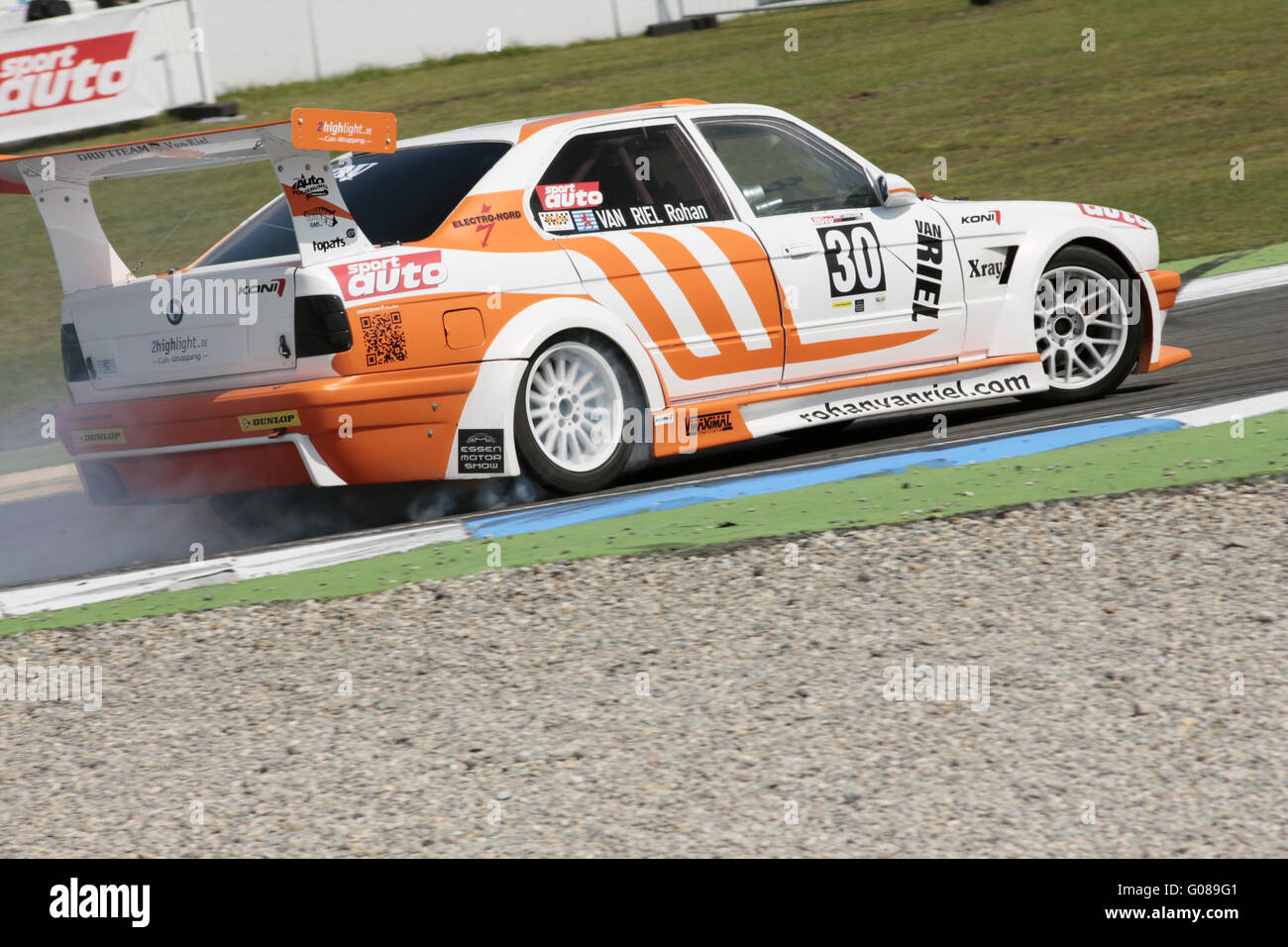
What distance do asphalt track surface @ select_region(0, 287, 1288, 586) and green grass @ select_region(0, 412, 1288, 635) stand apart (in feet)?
1.96

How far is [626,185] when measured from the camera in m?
6.39

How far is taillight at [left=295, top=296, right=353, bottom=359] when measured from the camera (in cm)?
555

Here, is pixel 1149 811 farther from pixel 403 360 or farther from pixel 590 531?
pixel 403 360

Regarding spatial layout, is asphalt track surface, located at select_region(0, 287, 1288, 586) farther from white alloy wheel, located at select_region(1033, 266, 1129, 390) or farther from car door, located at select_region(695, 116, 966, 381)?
car door, located at select_region(695, 116, 966, 381)

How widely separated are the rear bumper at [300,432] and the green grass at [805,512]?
36 cm

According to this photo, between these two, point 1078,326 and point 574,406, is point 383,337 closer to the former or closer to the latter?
point 574,406

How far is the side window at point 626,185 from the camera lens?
6176 mm

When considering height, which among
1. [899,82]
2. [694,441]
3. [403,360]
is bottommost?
[694,441]

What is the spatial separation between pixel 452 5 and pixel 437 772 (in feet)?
65.4

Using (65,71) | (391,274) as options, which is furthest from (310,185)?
(65,71)

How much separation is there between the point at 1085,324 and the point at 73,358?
4533 mm

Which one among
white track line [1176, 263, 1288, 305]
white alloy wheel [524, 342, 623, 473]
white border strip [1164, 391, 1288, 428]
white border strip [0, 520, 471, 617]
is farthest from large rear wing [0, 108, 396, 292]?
white track line [1176, 263, 1288, 305]

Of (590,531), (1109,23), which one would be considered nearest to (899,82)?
(1109,23)
